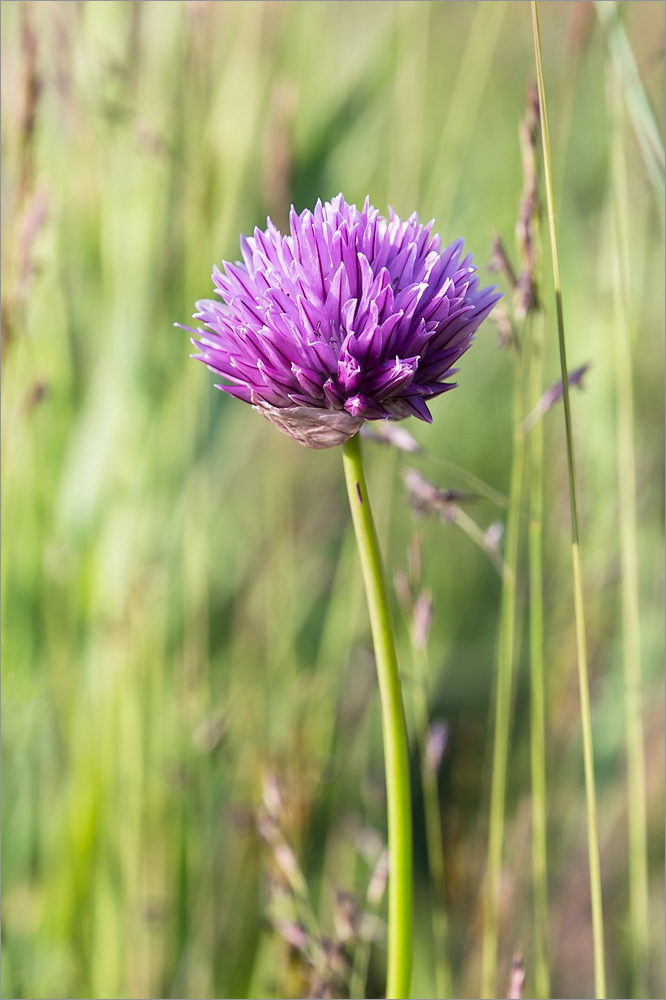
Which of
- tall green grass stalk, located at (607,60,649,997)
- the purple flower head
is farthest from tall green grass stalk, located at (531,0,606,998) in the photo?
tall green grass stalk, located at (607,60,649,997)

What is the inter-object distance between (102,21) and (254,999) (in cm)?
108

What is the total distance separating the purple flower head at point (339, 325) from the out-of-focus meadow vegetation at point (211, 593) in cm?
31

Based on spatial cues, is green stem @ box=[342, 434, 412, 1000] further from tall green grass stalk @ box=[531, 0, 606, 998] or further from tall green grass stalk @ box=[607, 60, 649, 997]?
tall green grass stalk @ box=[607, 60, 649, 997]

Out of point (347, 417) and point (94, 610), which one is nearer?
point (347, 417)

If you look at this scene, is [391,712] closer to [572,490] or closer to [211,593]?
[572,490]

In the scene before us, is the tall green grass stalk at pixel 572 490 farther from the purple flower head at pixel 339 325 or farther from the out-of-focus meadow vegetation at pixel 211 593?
the out-of-focus meadow vegetation at pixel 211 593

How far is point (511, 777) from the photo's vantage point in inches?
37.1

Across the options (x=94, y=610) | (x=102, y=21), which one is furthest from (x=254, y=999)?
(x=102, y=21)

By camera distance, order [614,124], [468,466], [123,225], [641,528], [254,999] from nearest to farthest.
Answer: [614,124]
[254,999]
[123,225]
[641,528]
[468,466]

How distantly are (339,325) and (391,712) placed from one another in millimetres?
195

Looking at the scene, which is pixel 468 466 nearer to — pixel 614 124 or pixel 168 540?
pixel 168 540

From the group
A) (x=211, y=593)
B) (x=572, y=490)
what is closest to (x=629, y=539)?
(x=572, y=490)

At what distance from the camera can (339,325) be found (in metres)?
0.41

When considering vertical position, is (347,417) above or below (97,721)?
above
